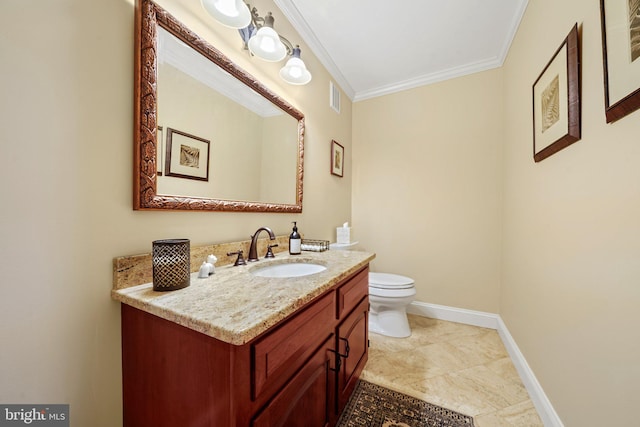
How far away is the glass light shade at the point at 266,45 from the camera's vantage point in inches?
45.9

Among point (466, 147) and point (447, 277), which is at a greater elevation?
point (466, 147)

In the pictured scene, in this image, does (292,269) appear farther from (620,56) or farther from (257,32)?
(620,56)

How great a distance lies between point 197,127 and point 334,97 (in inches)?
64.5

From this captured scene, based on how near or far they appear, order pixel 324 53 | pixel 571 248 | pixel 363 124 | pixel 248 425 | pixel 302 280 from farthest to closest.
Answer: pixel 363 124 → pixel 324 53 → pixel 571 248 → pixel 302 280 → pixel 248 425

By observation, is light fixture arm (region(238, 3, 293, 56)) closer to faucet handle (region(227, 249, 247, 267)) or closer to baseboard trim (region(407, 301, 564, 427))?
faucet handle (region(227, 249, 247, 267))

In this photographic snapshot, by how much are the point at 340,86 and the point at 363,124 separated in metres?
0.50

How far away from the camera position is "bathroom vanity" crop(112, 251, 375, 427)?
54cm

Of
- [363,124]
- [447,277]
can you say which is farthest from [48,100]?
[447,277]

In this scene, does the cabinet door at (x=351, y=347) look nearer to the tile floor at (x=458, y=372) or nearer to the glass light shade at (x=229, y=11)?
the tile floor at (x=458, y=372)

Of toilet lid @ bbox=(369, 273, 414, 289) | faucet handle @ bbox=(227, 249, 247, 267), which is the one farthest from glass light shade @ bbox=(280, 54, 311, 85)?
toilet lid @ bbox=(369, 273, 414, 289)

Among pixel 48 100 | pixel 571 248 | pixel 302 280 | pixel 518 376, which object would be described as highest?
pixel 48 100

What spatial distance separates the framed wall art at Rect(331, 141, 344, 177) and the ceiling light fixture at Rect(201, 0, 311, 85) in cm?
85

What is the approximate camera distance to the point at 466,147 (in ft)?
7.22

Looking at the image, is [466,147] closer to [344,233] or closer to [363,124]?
[363,124]
